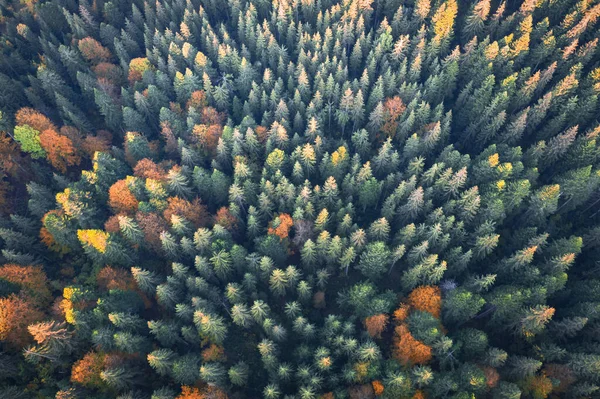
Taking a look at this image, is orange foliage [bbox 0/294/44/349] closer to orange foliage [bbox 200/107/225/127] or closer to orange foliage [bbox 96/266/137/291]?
orange foliage [bbox 96/266/137/291]

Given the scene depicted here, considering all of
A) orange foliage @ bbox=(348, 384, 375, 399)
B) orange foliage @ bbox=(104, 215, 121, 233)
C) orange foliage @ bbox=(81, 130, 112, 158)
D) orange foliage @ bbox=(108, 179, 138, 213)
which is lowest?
orange foliage @ bbox=(348, 384, 375, 399)

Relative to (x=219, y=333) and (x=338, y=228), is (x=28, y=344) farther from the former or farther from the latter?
(x=338, y=228)

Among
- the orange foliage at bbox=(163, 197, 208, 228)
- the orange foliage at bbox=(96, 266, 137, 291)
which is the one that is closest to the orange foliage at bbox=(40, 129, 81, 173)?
the orange foliage at bbox=(163, 197, 208, 228)

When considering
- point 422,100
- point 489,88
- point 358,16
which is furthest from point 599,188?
point 358,16

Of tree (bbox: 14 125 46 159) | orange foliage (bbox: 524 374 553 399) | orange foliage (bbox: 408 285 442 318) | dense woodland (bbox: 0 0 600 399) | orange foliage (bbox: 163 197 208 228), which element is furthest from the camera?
tree (bbox: 14 125 46 159)

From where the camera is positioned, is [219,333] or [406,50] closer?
[219,333]

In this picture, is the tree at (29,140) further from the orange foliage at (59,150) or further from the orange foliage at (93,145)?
the orange foliage at (93,145)
